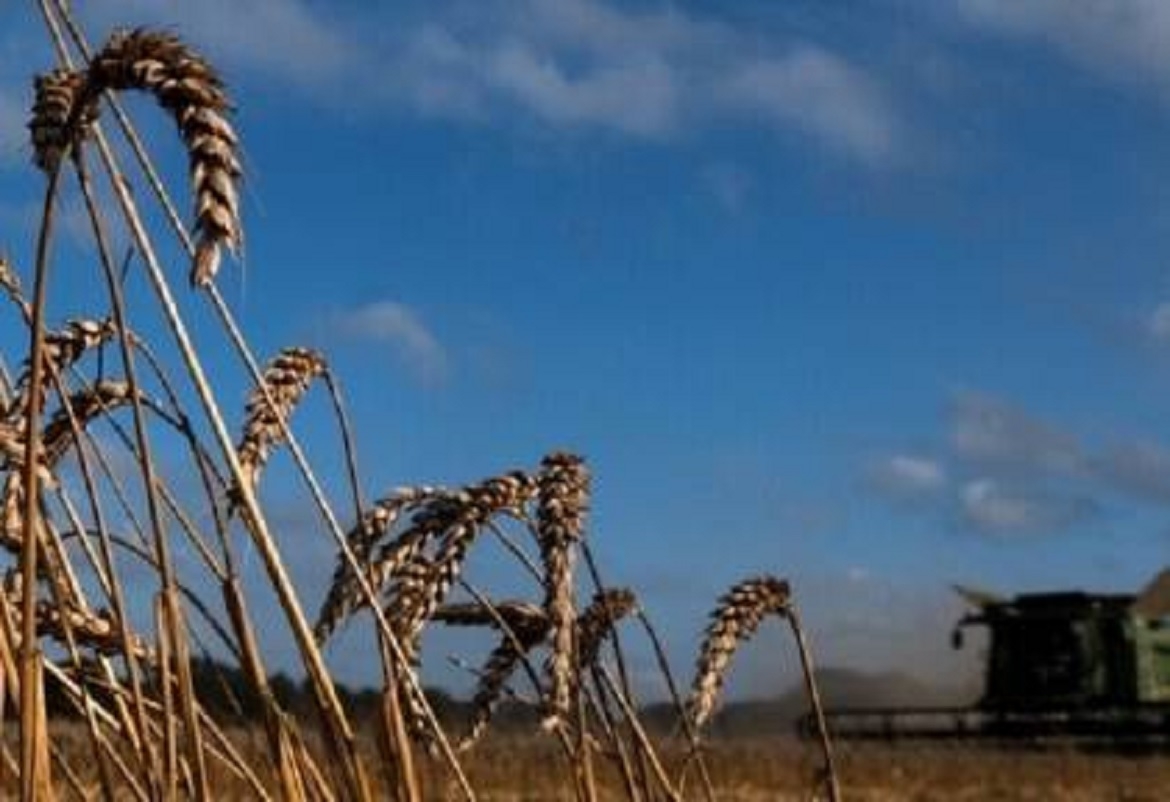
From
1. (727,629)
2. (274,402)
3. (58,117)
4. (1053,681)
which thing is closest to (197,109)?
(58,117)

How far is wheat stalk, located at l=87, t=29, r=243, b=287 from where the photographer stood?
5.26 ft

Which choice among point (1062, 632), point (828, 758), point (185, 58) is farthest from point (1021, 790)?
point (185, 58)

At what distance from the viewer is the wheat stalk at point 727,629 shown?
3.00 metres

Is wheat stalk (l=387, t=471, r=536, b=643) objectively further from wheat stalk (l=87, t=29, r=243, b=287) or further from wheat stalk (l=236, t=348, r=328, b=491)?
wheat stalk (l=87, t=29, r=243, b=287)

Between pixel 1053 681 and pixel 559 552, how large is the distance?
31069 millimetres

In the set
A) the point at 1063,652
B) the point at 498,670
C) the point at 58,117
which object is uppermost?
the point at 1063,652

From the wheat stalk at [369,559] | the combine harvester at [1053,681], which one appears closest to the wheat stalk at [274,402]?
the wheat stalk at [369,559]

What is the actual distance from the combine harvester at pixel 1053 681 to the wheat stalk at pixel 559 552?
95.4 ft

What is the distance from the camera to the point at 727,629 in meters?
3.03

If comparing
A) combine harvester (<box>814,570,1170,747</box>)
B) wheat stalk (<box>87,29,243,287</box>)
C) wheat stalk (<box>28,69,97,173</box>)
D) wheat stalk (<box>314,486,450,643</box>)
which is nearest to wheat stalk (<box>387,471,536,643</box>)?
wheat stalk (<box>314,486,450,643</box>)

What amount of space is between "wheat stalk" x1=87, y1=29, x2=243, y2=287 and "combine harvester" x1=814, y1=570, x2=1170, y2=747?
1185 inches

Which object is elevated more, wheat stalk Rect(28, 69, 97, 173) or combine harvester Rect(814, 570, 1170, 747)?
combine harvester Rect(814, 570, 1170, 747)

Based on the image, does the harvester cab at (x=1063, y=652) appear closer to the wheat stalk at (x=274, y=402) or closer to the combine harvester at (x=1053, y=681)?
the combine harvester at (x=1053, y=681)

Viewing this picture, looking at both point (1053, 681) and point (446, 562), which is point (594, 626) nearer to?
point (446, 562)
